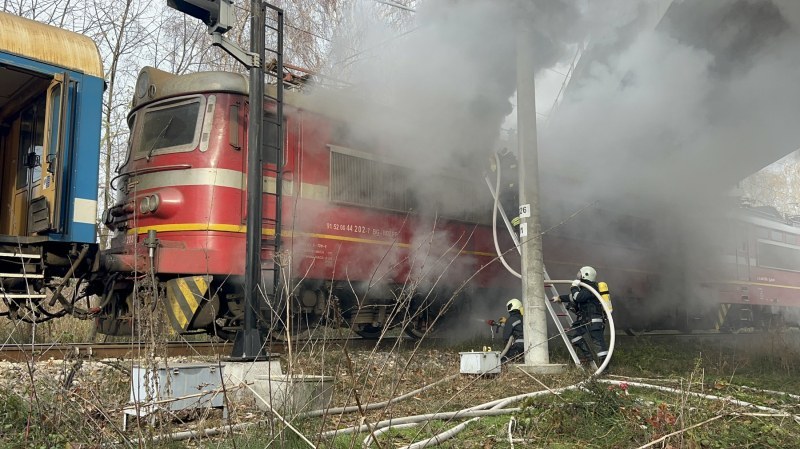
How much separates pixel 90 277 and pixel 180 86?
2.41 metres

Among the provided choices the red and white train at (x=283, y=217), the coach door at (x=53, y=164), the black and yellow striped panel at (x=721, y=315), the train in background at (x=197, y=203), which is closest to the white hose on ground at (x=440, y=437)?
the train in background at (x=197, y=203)

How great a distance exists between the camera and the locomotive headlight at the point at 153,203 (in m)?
7.34

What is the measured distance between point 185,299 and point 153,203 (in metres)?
1.16

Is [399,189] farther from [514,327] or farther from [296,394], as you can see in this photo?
[296,394]

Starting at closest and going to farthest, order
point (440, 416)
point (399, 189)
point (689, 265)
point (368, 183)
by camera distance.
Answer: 1. point (440, 416)
2. point (368, 183)
3. point (399, 189)
4. point (689, 265)

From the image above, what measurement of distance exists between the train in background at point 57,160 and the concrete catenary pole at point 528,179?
4.64 m

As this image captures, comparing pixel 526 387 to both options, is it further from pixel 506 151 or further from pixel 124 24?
pixel 124 24

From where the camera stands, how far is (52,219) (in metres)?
6.56

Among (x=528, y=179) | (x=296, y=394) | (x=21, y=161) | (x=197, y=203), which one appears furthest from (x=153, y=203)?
(x=528, y=179)

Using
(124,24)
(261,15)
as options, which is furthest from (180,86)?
(124,24)

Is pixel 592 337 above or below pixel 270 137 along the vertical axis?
below

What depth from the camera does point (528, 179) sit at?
308 inches

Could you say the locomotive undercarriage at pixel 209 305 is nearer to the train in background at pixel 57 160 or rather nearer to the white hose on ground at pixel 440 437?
the train in background at pixel 57 160

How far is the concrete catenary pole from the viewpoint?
7613 millimetres
